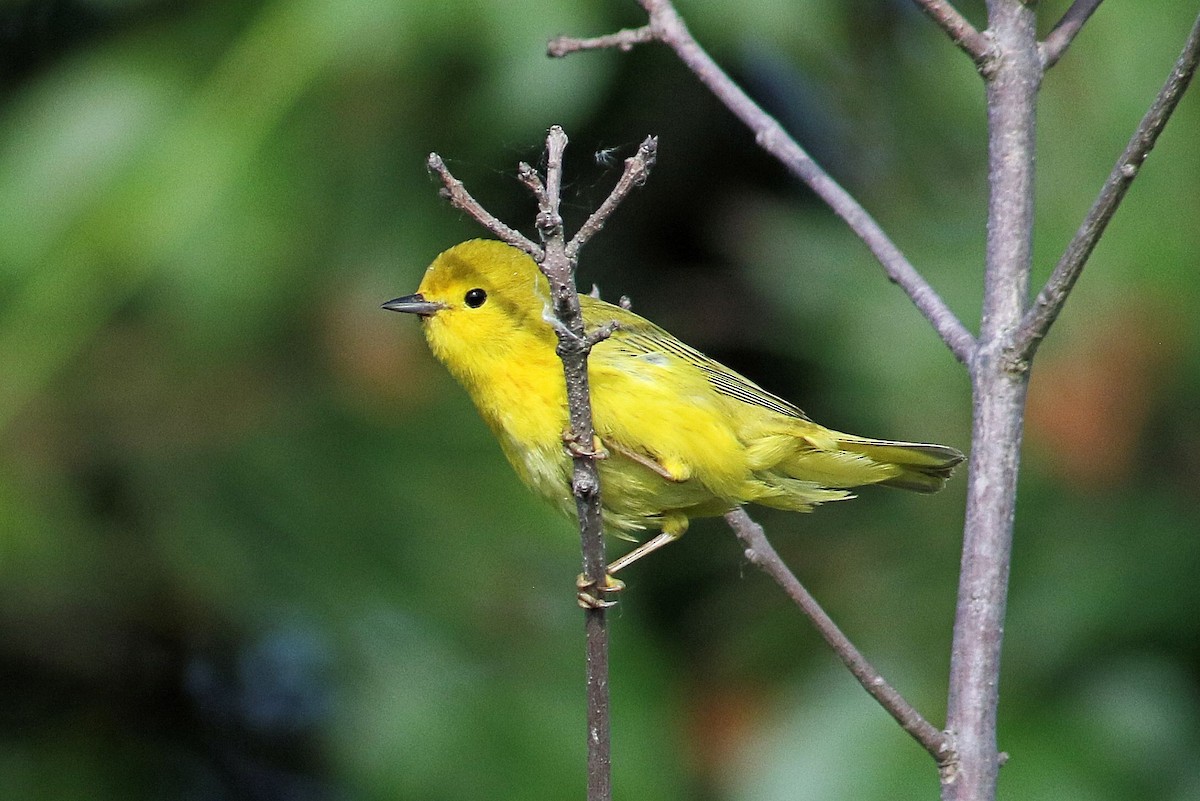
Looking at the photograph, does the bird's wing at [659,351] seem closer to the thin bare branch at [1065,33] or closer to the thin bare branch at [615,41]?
the thin bare branch at [615,41]

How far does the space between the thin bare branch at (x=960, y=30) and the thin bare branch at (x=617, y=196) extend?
54 cm

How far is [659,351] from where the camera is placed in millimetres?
3266

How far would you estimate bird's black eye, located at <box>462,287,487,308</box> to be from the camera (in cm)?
328

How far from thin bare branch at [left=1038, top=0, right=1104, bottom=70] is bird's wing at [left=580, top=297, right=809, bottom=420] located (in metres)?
1.14

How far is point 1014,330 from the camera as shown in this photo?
6.75 feet

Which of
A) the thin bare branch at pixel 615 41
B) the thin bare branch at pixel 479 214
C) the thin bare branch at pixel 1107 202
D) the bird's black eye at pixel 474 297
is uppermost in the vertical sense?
the thin bare branch at pixel 615 41

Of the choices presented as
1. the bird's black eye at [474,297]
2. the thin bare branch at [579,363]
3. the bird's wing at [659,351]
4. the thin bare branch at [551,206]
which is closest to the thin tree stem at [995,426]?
the thin bare branch at [579,363]

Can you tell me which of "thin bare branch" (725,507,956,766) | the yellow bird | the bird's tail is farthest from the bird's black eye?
"thin bare branch" (725,507,956,766)

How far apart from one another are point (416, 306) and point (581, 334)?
4.30ft

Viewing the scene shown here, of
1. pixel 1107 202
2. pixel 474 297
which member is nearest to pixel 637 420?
pixel 474 297

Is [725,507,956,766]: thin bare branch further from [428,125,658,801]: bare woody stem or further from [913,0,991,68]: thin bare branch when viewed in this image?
[913,0,991,68]: thin bare branch

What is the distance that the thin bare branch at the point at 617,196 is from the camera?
1879 millimetres

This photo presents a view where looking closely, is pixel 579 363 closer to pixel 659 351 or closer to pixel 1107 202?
pixel 1107 202

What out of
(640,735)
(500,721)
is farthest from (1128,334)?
(500,721)
